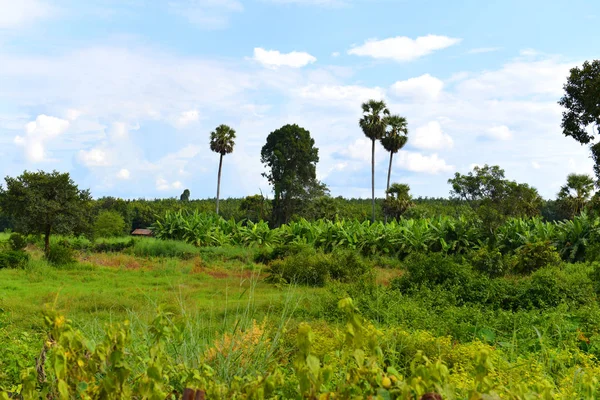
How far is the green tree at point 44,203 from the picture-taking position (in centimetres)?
1962

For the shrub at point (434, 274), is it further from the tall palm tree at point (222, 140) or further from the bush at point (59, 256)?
the tall palm tree at point (222, 140)

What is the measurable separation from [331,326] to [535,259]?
411 inches

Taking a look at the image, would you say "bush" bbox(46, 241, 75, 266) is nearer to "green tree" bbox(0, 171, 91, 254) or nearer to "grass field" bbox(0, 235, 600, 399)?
"grass field" bbox(0, 235, 600, 399)

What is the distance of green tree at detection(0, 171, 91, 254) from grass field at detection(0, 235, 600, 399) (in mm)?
2128

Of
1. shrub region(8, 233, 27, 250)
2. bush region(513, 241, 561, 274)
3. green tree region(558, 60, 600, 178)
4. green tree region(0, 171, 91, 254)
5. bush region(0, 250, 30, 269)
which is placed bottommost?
bush region(0, 250, 30, 269)

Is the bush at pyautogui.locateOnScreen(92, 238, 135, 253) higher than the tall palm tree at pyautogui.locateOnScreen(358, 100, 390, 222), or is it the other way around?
the tall palm tree at pyautogui.locateOnScreen(358, 100, 390, 222)

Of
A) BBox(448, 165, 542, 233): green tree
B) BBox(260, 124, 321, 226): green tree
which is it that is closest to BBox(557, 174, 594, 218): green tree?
BBox(448, 165, 542, 233): green tree

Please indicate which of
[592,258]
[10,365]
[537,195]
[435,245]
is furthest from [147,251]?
[537,195]

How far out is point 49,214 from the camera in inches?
777

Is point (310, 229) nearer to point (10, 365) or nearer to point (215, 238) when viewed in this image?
point (215, 238)

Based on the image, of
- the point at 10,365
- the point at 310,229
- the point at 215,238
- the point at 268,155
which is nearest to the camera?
the point at 10,365

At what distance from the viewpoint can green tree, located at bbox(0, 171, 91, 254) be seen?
1962 centimetres

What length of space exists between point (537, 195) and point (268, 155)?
20.3m

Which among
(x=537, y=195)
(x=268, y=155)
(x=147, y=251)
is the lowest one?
(x=147, y=251)
